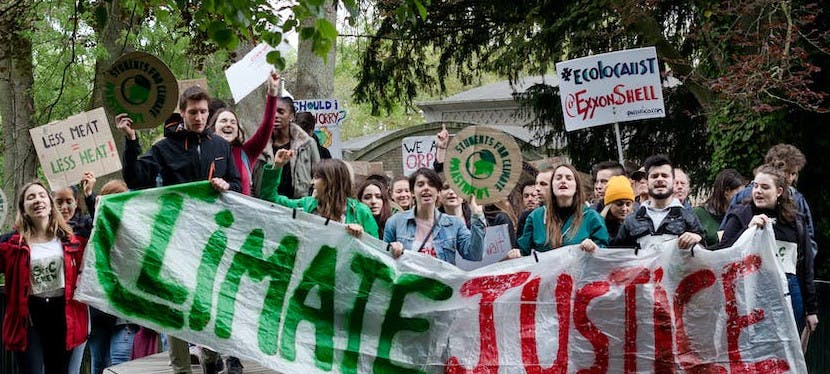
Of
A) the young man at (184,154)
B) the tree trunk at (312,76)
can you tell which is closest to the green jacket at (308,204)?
the young man at (184,154)

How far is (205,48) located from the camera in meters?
16.0

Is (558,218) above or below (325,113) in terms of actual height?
below

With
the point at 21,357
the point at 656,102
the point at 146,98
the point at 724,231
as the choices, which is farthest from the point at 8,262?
the point at 656,102

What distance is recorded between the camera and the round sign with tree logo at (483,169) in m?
Answer: 8.73

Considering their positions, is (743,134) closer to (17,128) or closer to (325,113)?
(325,113)

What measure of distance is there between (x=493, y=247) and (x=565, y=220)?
49cm

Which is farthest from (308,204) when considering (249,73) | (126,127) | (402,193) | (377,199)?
(249,73)

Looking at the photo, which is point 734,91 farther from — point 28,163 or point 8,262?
point 28,163

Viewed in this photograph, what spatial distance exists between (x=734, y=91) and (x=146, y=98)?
6.57 metres

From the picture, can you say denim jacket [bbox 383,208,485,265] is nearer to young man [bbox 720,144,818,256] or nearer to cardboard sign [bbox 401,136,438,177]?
young man [bbox 720,144,818,256]

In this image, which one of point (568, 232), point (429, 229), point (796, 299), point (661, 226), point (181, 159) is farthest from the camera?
point (796, 299)

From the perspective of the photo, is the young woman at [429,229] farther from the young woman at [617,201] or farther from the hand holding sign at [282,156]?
the young woman at [617,201]

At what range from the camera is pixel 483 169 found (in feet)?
28.7

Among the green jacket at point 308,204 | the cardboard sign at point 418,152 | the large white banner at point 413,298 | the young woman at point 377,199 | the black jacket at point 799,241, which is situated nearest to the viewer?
the large white banner at point 413,298
